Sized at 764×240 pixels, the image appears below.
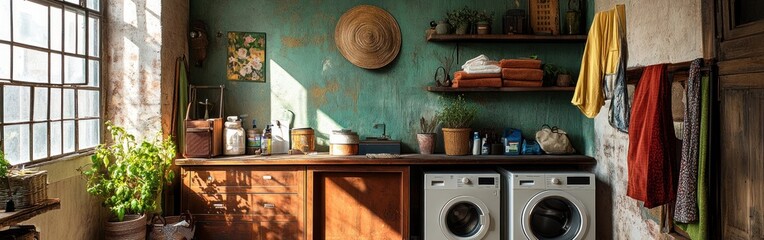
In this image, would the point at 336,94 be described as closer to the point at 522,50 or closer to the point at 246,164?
the point at 246,164

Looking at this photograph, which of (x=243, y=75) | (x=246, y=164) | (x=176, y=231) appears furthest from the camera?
(x=243, y=75)

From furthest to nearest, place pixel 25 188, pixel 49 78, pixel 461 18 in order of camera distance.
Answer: pixel 461 18, pixel 49 78, pixel 25 188

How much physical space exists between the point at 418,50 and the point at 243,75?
1779mm

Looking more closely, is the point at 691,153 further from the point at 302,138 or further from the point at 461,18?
the point at 302,138

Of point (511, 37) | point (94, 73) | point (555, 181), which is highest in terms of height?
point (511, 37)

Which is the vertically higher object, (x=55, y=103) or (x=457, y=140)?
(x=55, y=103)

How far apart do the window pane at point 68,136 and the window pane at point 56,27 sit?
571 mm

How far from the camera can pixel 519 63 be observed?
524 cm

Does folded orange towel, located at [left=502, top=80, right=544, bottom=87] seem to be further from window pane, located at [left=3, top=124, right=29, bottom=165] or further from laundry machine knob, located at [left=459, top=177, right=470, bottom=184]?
window pane, located at [left=3, top=124, right=29, bottom=165]

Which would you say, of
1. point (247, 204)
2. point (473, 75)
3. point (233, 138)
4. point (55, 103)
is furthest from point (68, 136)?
point (473, 75)

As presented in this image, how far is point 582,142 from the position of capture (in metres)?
5.57

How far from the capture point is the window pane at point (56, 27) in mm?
3820

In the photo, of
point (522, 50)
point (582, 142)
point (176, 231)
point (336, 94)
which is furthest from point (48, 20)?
point (582, 142)

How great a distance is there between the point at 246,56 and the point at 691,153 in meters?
4.02
